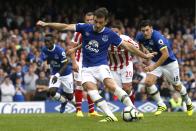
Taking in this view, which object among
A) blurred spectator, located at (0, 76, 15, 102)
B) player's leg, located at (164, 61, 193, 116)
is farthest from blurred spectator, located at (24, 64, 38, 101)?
player's leg, located at (164, 61, 193, 116)

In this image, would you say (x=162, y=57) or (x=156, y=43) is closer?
(x=162, y=57)

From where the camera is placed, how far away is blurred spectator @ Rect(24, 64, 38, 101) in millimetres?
23984

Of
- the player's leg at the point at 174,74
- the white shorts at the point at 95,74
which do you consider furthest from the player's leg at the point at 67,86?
the white shorts at the point at 95,74

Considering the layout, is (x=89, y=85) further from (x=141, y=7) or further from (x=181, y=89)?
(x=141, y=7)

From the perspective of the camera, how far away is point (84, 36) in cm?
1362

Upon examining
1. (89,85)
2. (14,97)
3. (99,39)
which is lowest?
(14,97)

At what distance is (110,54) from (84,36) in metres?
2.82

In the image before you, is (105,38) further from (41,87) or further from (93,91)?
(41,87)

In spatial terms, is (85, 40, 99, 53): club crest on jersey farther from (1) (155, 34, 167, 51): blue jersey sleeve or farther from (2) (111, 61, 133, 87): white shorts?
(2) (111, 61, 133, 87): white shorts

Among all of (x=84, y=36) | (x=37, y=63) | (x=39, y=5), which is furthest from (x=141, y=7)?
(x=84, y=36)

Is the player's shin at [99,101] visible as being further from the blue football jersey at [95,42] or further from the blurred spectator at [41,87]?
the blurred spectator at [41,87]

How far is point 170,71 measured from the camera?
1620 centimetres

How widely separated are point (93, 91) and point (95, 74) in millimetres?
467

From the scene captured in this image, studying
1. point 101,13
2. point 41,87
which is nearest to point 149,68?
point 101,13
